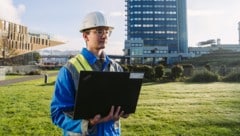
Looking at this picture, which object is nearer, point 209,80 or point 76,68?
point 76,68

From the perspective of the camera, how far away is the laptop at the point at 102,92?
2.62 m

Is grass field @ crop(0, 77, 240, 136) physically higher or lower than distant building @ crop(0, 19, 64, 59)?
lower

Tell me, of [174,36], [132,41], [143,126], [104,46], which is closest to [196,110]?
[143,126]

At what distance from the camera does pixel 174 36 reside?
415ft

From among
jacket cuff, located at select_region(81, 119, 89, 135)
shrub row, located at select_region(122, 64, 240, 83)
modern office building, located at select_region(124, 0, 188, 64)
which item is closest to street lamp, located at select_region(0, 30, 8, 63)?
shrub row, located at select_region(122, 64, 240, 83)

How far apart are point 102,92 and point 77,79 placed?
0.94 ft

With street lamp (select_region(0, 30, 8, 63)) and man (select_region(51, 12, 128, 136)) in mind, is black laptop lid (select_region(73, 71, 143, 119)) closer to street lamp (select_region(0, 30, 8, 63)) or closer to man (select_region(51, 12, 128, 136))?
man (select_region(51, 12, 128, 136))

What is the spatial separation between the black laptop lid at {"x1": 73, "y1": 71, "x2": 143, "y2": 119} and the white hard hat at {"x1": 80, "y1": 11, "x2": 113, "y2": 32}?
1.72ft

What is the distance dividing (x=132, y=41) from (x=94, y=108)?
4607 inches

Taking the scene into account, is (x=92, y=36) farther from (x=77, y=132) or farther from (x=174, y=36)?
(x=174, y=36)

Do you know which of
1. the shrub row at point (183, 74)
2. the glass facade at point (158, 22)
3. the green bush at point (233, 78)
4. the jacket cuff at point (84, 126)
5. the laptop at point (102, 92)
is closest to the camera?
the laptop at point (102, 92)

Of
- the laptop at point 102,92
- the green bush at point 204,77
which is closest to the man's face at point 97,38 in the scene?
the laptop at point 102,92

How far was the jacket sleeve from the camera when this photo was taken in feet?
9.41

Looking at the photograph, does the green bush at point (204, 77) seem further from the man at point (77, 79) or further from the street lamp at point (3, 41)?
the street lamp at point (3, 41)
